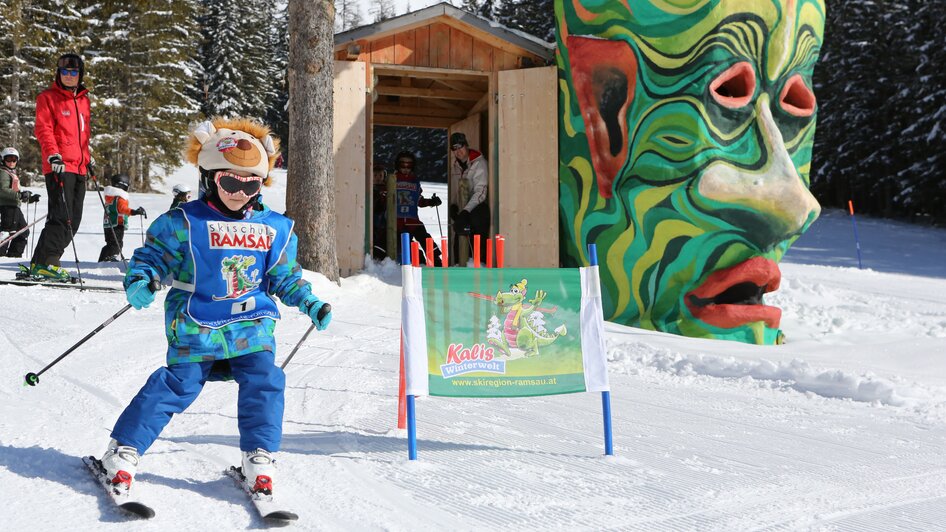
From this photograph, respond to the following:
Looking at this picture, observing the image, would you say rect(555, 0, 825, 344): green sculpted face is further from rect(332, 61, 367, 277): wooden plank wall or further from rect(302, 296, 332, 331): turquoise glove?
rect(302, 296, 332, 331): turquoise glove

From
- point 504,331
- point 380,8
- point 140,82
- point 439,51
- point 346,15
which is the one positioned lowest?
point 504,331

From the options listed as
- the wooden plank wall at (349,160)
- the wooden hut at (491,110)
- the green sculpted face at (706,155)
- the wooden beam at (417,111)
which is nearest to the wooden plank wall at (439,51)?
the wooden hut at (491,110)

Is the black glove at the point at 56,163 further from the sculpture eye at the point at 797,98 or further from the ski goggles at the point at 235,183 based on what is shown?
the sculpture eye at the point at 797,98

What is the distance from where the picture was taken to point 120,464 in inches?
108

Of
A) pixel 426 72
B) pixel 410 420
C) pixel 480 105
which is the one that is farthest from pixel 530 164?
pixel 410 420

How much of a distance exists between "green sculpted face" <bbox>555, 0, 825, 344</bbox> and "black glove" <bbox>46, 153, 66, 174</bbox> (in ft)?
16.6

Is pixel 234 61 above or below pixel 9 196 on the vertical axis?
above

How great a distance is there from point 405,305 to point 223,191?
0.90 m

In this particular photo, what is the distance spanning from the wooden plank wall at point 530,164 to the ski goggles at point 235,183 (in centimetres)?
Answer: 657

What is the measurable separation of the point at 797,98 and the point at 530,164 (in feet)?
9.92

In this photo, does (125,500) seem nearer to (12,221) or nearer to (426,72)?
(426,72)

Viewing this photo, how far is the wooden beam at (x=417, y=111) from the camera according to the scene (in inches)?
526

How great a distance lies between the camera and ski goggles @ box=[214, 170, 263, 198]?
2.99 metres

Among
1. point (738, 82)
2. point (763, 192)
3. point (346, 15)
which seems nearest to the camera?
point (763, 192)
